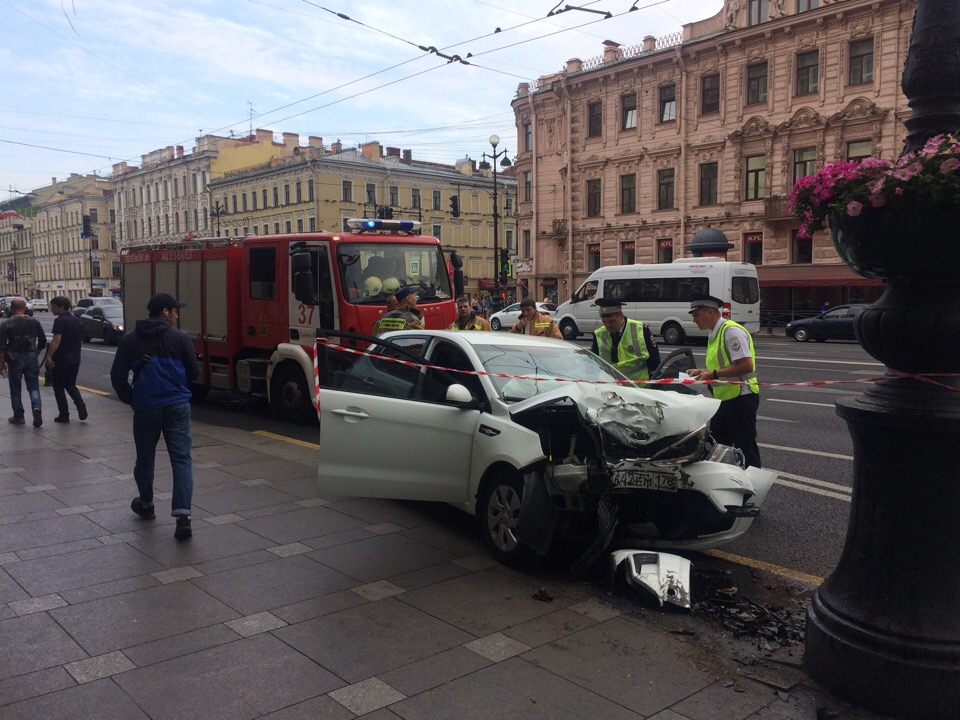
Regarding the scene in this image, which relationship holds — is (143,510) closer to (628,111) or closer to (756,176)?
(756,176)

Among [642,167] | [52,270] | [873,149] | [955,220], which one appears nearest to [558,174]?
[642,167]

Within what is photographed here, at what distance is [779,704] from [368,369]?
12.8 feet

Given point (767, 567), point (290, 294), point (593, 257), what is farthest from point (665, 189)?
point (767, 567)

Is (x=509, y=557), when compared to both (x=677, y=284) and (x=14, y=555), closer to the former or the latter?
(x=14, y=555)

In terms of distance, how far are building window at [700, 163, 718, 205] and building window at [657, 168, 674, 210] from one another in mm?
1644

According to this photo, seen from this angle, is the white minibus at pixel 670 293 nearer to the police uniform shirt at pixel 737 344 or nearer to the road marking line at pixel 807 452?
the road marking line at pixel 807 452

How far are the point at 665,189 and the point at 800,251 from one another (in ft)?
25.1

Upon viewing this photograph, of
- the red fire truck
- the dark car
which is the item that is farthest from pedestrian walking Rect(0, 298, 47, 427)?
the dark car

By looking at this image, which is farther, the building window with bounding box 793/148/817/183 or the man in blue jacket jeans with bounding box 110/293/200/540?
the building window with bounding box 793/148/817/183

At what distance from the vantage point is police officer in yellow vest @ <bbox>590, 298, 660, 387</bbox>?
24.3ft

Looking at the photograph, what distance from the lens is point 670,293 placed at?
28.2m

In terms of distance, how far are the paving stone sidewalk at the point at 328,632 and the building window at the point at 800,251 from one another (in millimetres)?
31693

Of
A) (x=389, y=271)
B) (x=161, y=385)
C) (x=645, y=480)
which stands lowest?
(x=645, y=480)

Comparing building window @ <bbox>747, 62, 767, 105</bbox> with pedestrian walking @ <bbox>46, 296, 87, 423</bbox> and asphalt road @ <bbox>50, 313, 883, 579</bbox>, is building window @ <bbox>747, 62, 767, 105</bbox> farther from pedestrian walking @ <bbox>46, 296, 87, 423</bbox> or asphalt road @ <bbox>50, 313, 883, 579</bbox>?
pedestrian walking @ <bbox>46, 296, 87, 423</bbox>
